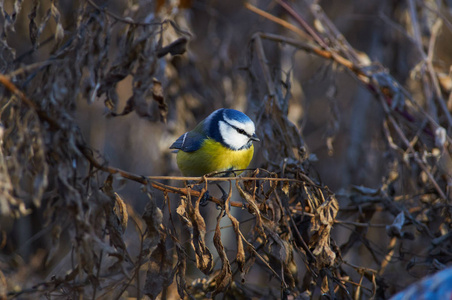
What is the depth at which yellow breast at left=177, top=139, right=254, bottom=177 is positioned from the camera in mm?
2965

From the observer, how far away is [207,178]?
6.30ft

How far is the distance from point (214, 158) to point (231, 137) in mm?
178

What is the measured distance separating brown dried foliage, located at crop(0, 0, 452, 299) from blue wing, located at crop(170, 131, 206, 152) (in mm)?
269

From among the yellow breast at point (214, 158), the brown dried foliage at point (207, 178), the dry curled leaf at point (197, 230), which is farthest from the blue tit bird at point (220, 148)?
the dry curled leaf at point (197, 230)

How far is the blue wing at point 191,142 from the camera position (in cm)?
303

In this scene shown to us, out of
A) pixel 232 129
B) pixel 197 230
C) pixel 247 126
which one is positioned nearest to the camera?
pixel 197 230

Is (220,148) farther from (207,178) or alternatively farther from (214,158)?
(207,178)

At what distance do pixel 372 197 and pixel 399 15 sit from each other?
82.9 inches

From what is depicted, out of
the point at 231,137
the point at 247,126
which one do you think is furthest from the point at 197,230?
the point at 231,137

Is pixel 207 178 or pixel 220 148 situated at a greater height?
pixel 207 178

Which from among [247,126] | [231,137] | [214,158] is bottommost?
[214,158]

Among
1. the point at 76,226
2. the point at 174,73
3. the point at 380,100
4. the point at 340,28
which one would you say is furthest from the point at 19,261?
the point at 340,28

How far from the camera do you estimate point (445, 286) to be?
1468 millimetres

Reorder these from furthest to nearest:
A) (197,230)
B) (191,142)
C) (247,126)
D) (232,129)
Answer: (191,142) → (232,129) → (247,126) → (197,230)
